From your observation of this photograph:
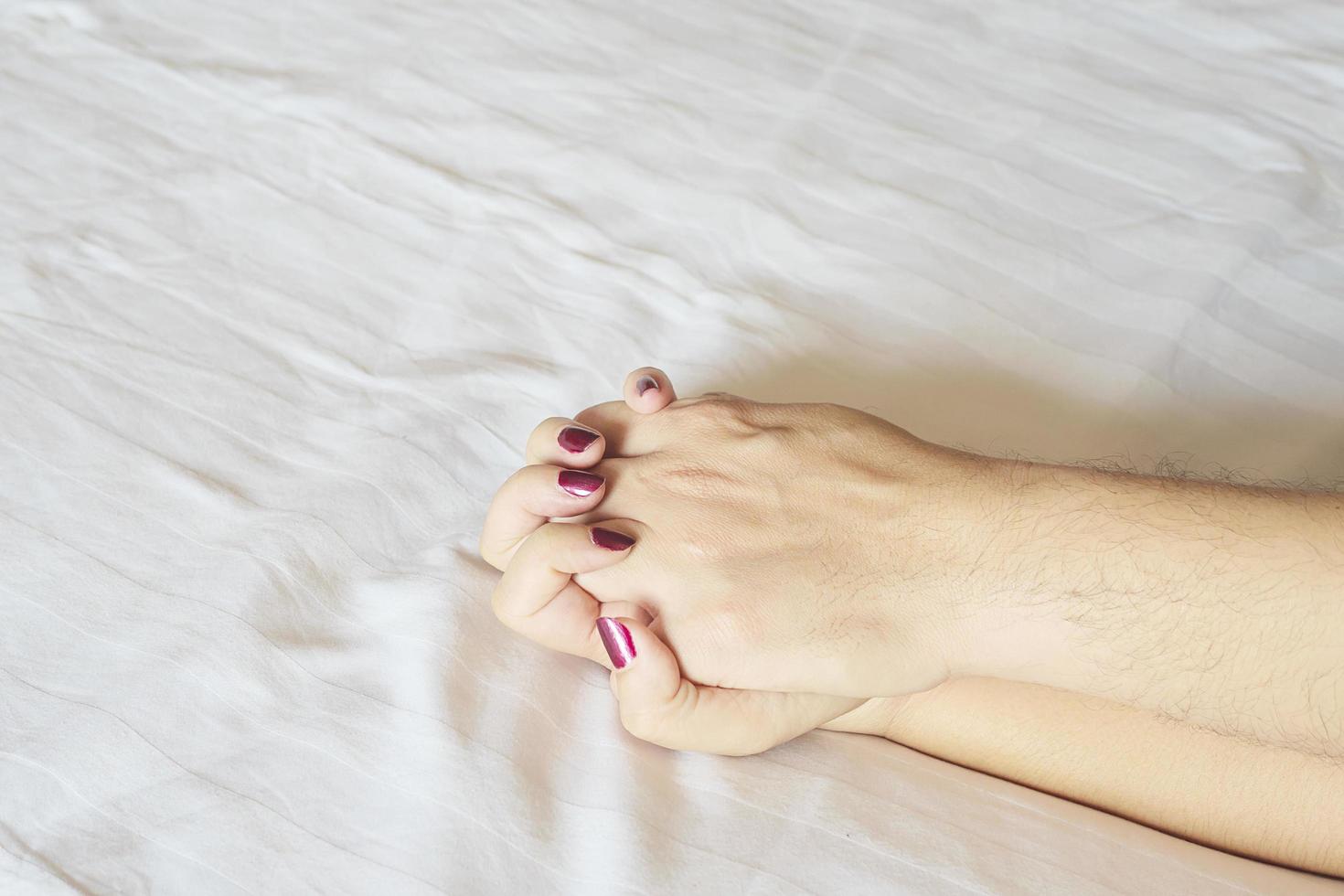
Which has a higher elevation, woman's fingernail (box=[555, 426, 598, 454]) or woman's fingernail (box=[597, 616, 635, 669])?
woman's fingernail (box=[555, 426, 598, 454])

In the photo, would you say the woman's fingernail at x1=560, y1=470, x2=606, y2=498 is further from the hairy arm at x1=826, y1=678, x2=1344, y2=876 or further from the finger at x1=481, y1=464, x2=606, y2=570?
the hairy arm at x1=826, y1=678, x2=1344, y2=876

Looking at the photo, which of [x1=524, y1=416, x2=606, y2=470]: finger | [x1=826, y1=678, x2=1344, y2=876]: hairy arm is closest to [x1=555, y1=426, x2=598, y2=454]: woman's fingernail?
[x1=524, y1=416, x2=606, y2=470]: finger

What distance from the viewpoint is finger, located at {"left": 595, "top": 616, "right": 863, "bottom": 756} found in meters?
0.68

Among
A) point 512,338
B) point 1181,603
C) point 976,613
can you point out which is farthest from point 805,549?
point 512,338

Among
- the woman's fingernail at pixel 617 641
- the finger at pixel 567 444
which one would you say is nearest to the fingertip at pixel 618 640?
the woman's fingernail at pixel 617 641

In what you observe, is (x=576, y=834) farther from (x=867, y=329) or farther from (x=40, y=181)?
(x=40, y=181)

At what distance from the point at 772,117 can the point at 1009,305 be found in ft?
1.19

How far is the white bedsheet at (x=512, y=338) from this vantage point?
639 mm

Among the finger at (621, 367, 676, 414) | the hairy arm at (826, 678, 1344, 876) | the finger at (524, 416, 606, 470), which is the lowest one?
the hairy arm at (826, 678, 1344, 876)

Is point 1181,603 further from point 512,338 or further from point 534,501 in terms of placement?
point 512,338

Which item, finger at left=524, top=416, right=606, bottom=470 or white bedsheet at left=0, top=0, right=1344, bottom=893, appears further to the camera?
finger at left=524, top=416, right=606, bottom=470

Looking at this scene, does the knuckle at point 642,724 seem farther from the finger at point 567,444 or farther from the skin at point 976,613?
the finger at point 567,444

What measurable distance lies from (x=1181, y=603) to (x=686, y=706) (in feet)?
1.01

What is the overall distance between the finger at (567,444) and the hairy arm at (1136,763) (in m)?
0.25
